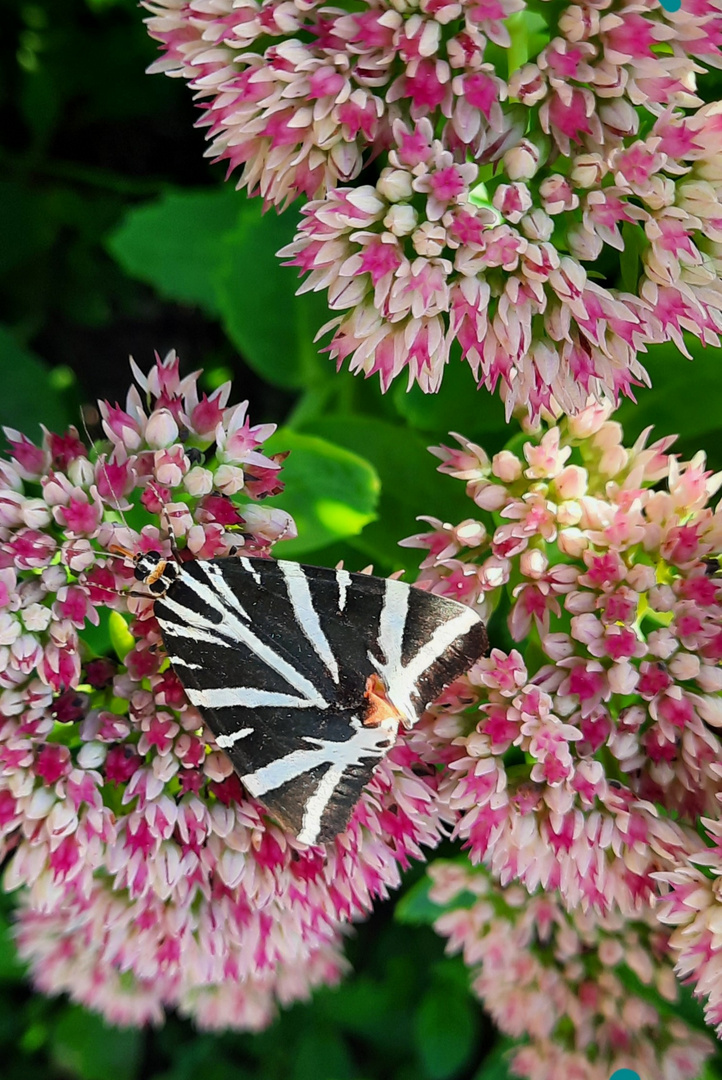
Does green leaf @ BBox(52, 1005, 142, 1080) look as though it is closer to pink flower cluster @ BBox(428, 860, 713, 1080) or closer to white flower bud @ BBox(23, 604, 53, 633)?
pink flower cluster @ BBox(428, 860, 713, 1080)

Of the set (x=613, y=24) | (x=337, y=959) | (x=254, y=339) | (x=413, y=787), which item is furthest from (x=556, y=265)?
(x=337, y=959)

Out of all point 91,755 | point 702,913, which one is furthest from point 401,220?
point 702,913

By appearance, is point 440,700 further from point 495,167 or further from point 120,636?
point 495,167

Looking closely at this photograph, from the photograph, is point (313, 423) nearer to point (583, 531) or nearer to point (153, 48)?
point (583, 531)

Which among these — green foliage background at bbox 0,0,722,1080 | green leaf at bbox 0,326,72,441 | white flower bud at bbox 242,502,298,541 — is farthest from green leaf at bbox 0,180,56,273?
white flower bud at bbox 242,502,298,541

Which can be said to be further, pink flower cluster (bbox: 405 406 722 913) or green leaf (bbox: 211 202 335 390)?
green leaf (bbox: 211 202 335 390)

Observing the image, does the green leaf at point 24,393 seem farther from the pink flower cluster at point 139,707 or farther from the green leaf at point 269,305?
the pink flower cluster at point 139,707
